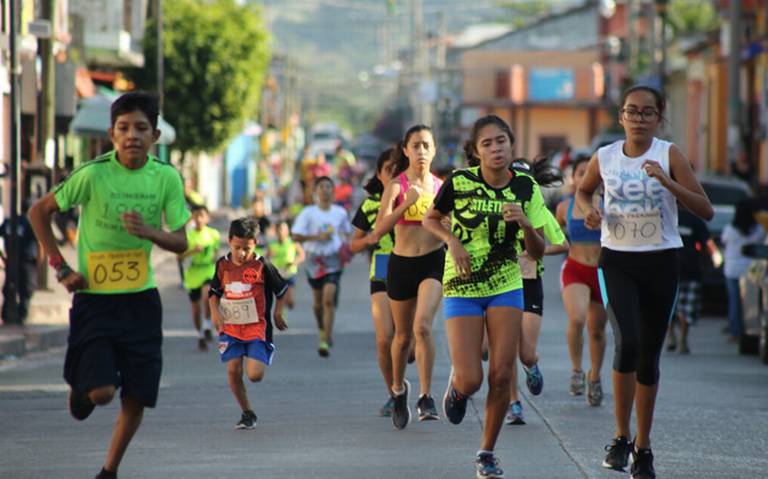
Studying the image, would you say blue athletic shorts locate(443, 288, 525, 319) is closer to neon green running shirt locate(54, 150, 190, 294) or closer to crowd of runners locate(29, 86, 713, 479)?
crowd of runners locate(29, 86, 713, 479)

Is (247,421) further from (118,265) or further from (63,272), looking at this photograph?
(63,272)

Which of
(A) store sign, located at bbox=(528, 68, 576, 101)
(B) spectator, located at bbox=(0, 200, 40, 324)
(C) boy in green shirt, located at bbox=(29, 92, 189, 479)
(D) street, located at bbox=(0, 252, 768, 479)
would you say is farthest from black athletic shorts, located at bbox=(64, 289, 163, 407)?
(A) store sign, located at bbox=(528, 68, 576, 101)

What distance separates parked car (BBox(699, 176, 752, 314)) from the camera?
22.4 meters

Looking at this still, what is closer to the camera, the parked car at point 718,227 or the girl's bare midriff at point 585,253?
the girl's bare midriff at point 585,253

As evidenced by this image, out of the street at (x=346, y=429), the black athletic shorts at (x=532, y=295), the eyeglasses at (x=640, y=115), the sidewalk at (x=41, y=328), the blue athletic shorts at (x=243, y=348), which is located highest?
the eyeglasses at (x=640, y=115)

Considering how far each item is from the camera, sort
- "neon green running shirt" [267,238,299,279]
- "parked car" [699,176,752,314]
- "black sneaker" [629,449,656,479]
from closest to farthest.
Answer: "black sneaker" [629,449,656,479], "neon green running shirt" [267,238,299,279], "parked car" [699,176,752,314]

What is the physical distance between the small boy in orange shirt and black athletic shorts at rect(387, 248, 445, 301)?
0.96m

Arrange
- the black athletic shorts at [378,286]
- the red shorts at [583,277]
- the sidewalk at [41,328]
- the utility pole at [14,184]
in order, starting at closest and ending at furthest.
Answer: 1. the black athletic shorts at [378,286]
2. the red shorts at [583,277]
3. the sidewalk at [41,328]
4. the utility pole at [14,184]

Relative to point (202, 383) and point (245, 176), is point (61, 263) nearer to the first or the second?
point (202, 383)

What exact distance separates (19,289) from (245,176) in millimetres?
51001

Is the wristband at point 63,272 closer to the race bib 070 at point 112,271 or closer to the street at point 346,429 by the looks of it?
the race bib 070 at point 112,271

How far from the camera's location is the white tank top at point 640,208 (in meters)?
8.57

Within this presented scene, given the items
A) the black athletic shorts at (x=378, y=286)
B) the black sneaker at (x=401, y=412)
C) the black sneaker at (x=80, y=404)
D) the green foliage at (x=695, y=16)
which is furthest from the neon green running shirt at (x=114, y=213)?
the green foliage at (x=695, y=16)

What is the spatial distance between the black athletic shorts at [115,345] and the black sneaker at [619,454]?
2379 mm
